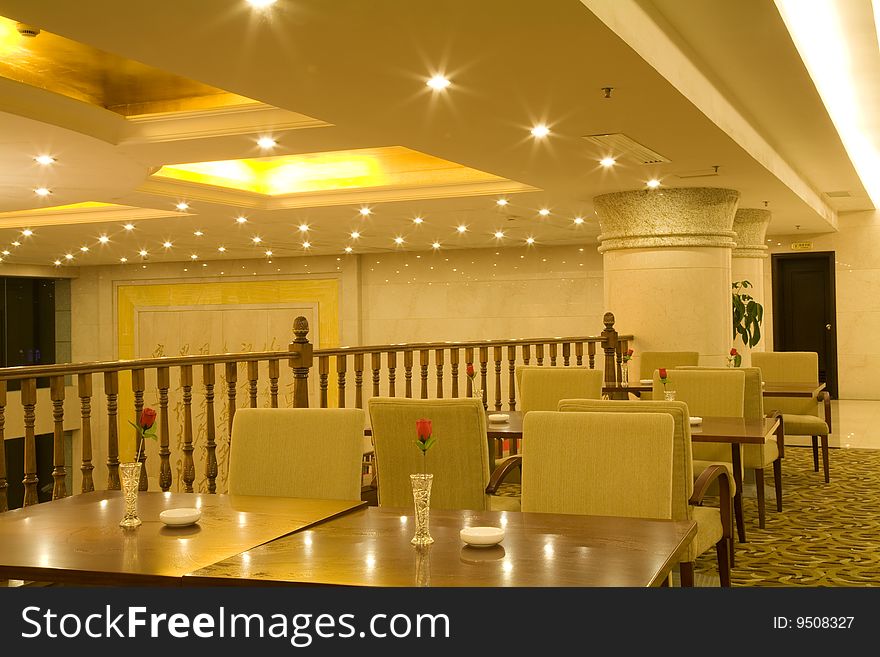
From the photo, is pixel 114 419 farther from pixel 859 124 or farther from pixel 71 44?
pixel 859 124

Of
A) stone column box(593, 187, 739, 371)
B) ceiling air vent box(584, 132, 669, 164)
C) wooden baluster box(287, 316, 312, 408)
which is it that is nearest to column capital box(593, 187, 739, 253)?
stone column box(593, 187, 739, 371)

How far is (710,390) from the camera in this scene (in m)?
5.80

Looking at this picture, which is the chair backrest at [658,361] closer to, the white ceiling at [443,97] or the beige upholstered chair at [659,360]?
the beige upholstered chair at [659,360]

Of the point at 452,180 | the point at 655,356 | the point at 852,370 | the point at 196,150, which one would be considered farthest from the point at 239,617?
the point at 852,370

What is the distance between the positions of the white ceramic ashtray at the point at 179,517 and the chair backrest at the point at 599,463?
1068 millimetres

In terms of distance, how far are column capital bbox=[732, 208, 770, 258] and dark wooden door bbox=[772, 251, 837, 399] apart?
295 cm

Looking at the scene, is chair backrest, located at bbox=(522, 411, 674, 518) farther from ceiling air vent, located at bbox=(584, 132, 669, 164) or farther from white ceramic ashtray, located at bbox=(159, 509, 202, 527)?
ceiling air vent, located at bbox=(584, 132, 669, 164)

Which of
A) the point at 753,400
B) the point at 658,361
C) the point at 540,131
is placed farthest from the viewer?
the point at 658,361

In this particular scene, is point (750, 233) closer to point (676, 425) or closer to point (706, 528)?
point (706, 528)

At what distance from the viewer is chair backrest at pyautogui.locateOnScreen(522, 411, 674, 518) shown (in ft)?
9.92

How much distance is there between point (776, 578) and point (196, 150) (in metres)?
4.84

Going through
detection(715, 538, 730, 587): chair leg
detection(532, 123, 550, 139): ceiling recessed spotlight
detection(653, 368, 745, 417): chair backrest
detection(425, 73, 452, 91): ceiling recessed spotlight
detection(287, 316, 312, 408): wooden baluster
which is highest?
detection(532, 123, 550, 139): ceiling recessed spotlight

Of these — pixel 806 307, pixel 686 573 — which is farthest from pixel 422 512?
pixel 806 307

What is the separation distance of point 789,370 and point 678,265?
1464 mm
